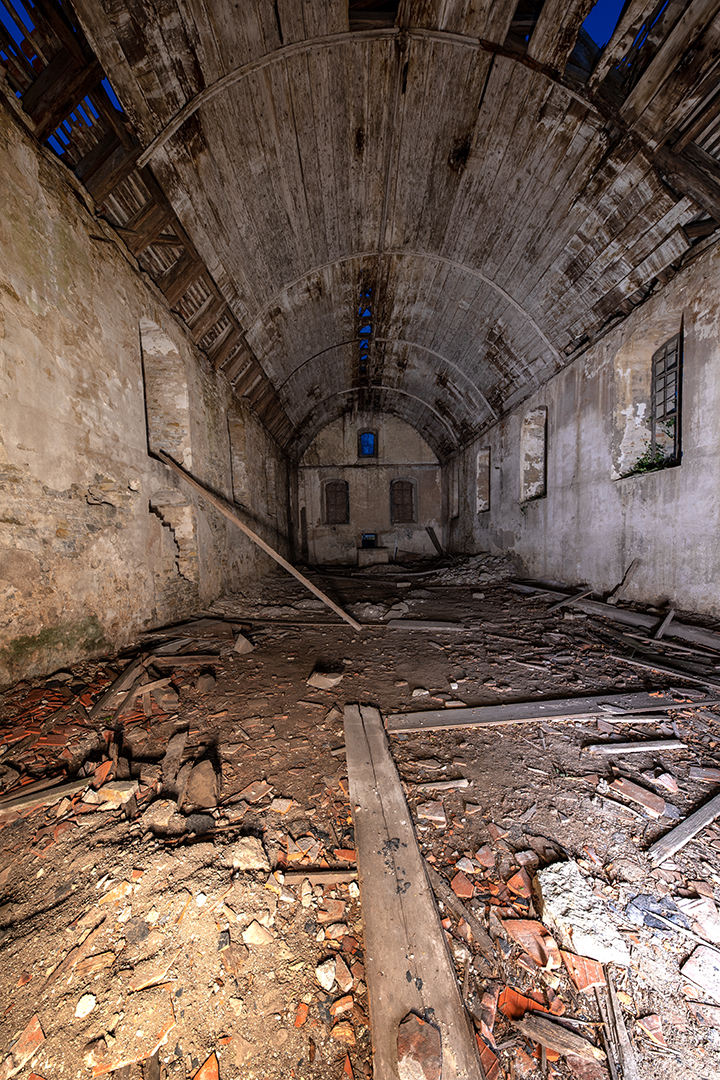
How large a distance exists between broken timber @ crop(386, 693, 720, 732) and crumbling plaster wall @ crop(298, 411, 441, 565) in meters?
13.5

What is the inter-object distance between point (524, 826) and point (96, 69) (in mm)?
6713

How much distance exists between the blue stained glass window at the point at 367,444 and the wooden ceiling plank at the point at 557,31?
41.4 feet

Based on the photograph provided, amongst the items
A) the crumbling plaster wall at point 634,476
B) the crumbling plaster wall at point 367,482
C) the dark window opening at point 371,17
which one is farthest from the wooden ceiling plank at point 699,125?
the crumbling plaster wall at point 367,482

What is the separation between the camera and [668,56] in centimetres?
374

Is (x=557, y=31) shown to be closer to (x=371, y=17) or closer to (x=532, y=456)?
(x=371, y=17)

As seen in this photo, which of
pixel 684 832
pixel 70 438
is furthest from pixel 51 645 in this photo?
pixel 684 832

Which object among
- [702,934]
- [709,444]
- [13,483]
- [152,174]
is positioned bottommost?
[702,934]

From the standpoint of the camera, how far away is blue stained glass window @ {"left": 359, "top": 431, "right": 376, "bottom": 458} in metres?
16.7

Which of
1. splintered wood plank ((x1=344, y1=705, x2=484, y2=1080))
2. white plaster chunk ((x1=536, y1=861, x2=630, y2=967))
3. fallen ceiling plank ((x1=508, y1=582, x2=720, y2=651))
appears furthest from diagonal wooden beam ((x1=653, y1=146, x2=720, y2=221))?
splintered wood plank ((x1=344, y1=705, x2=484, y2=1080))

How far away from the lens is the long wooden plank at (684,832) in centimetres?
179

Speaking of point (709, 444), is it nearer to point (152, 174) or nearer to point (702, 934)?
point (702, 934)

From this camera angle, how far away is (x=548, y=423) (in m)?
8.15

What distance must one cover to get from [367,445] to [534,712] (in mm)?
14945

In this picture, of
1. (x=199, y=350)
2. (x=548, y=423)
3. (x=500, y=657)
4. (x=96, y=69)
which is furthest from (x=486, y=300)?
(x=500, y=657)
